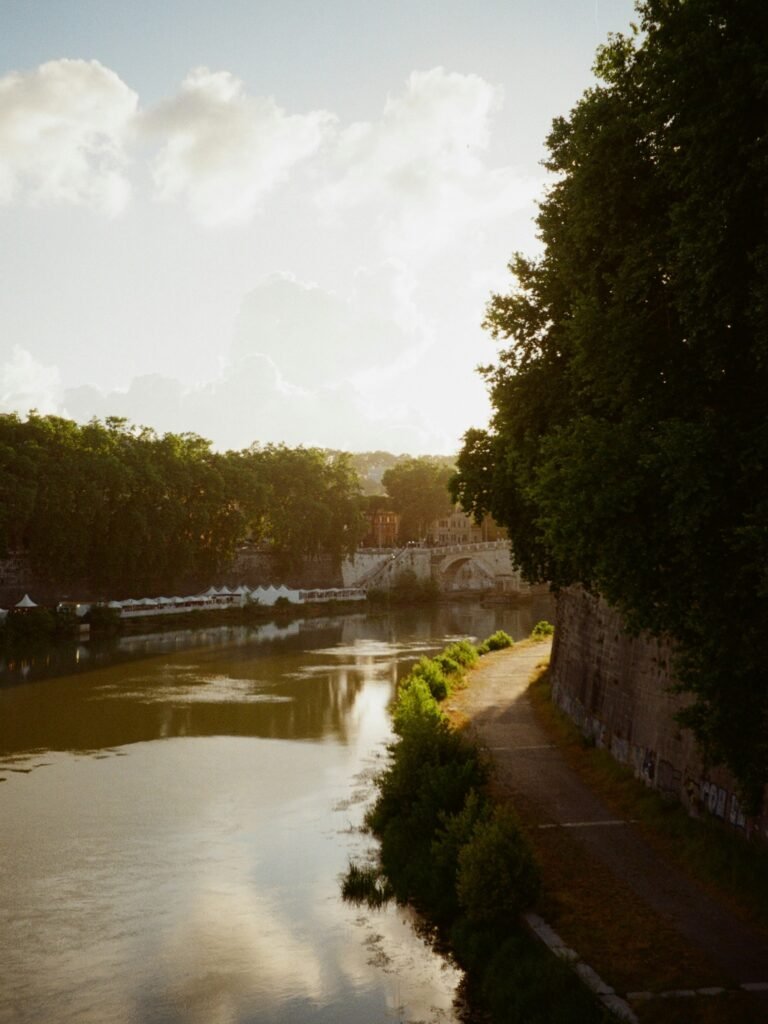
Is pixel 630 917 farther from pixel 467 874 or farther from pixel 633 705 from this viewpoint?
pixel 633 705

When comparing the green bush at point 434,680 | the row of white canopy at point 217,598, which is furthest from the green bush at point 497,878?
the row of white canopy at point 217,598

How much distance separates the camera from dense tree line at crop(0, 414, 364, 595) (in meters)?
55.7

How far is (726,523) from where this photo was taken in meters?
12.3

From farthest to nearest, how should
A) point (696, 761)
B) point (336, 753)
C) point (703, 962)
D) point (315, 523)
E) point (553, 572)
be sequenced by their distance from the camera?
point (315, 523) < point (336, 753) < point (553, 572) < point (696, 761) < point (703, 962)

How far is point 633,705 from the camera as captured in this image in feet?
66.7

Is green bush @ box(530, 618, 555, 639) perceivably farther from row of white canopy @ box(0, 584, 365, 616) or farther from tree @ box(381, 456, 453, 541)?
tree @ box(381, 456, 453, 541)

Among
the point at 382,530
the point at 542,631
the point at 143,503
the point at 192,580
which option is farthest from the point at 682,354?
the point at 382,530

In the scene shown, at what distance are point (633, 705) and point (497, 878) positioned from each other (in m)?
8.46

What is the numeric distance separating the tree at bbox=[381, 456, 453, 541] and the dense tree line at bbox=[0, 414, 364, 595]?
33.0m

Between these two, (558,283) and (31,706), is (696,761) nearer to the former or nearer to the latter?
(558,283)

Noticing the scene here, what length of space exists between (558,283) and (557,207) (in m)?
1.56

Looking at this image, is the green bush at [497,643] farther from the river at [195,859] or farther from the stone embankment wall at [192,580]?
the stone embankment wall at [192,580]

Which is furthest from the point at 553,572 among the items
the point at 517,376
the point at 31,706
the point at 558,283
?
the point at 31,706

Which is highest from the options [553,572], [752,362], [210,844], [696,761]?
[752,362]
